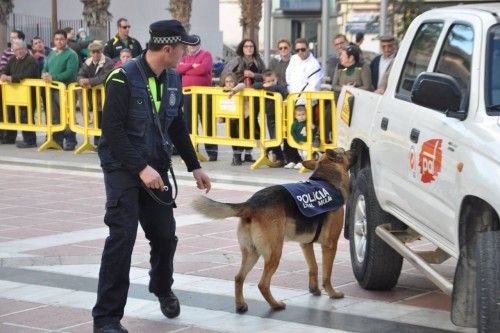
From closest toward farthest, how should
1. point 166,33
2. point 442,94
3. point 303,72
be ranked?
point 442,94 → point 166,33 → point 303,72

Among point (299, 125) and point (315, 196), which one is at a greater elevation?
point (315, 196)

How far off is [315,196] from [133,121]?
146 centimetres

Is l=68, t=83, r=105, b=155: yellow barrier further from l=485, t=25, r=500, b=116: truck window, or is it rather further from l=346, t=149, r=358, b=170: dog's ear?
l=485, t=25, r=500, b=116: truck window

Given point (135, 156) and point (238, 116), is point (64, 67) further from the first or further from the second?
point (135, 156)

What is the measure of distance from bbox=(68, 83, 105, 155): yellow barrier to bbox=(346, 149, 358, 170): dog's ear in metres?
9.58

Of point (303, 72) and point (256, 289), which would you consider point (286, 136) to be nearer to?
point (303, 72)

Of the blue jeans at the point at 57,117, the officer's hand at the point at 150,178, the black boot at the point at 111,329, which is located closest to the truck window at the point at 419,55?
the officer's hand at the point at 150,178

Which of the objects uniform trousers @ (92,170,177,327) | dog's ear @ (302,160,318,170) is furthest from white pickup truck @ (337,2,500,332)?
uniform trousers @ (92,170,177,327)

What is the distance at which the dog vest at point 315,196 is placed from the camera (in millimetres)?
7031

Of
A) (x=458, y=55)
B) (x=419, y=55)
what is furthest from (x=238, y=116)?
(x=458, y=55)

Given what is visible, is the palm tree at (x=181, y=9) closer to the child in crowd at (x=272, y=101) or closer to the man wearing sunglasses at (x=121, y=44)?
the man wearing sunglasses at (x=121, y=44)

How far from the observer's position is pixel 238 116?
15.8m

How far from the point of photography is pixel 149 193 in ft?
21.1

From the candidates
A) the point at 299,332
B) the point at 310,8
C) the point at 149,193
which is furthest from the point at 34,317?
the point at 310,8
